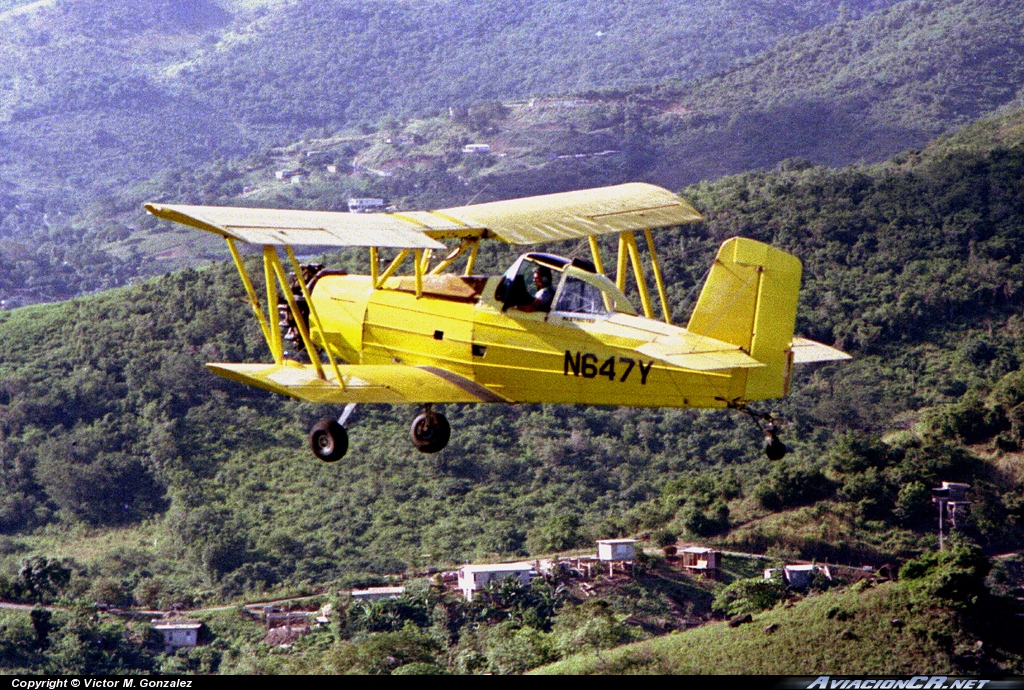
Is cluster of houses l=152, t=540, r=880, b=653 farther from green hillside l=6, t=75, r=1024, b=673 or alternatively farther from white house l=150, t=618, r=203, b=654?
green hillside l=6, t=75, r=1024, b=673

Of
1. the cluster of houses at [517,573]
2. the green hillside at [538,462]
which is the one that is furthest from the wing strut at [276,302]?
the cluster of houses at [517,573]

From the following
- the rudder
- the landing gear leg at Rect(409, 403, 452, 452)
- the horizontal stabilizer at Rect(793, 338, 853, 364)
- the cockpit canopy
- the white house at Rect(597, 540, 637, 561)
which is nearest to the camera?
the rudder

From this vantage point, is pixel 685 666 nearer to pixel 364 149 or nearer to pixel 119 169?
pixel 364 149

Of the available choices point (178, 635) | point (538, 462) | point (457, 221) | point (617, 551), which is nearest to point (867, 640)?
point (617, 551)

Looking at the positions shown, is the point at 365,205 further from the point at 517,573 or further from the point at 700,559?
the point at 700,559

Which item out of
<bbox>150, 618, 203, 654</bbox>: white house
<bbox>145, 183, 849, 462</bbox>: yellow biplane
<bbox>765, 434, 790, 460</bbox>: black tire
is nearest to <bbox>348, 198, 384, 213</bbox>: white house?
<bbox>150, 618, 203, 654</bbox>: white house

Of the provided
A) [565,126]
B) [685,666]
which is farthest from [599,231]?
[565,126]

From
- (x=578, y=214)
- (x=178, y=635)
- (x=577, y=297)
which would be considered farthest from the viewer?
(x=178, y=635)
